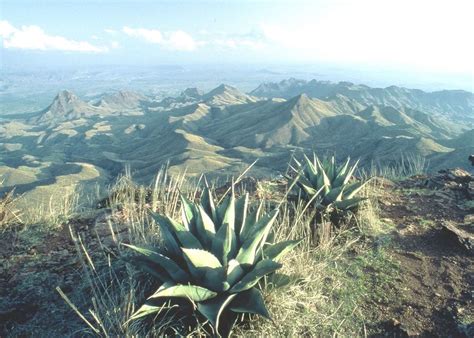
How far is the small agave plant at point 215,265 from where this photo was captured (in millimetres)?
2887

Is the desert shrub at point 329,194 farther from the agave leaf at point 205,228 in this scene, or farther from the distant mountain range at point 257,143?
the distant mountain range at point 257,143

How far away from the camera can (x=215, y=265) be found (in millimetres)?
3066

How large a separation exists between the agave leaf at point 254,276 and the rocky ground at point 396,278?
4.11 feet

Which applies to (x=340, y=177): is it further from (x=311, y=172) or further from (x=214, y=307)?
(x=214, y=307)

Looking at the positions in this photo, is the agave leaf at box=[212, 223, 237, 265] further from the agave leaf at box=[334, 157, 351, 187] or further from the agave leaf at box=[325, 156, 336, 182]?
the agave leaf at box=[325, 156, 336, 182]

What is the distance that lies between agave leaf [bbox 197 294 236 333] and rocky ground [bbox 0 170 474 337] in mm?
999

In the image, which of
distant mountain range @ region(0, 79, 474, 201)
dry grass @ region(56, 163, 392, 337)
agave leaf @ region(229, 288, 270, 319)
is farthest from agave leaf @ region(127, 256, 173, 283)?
distant mountain range @ region(0, 79, 474, 201)

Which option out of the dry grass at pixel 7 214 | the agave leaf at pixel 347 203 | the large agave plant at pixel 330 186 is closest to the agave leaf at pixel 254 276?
the large agave plant at pixel 330 186

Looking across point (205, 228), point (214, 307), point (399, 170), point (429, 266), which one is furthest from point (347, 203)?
point (399, 170)

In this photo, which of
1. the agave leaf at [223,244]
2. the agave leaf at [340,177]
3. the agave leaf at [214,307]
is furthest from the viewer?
the agave leaf at [340,177]

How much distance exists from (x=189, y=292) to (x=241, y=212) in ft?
3.53

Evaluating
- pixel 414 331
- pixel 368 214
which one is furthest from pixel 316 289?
pixel 368 214

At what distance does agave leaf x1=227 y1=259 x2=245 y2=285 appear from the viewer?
297 cm

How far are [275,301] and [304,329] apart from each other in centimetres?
35
